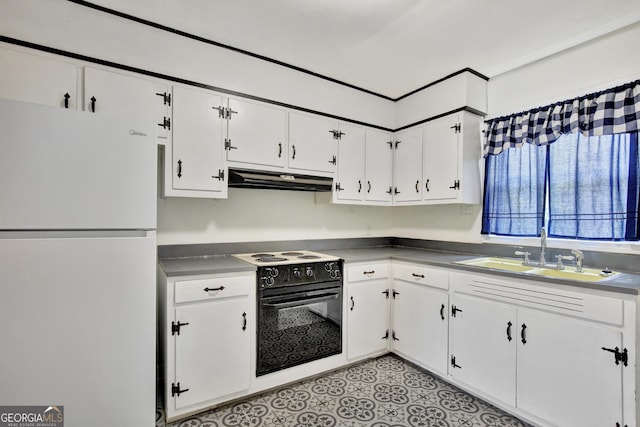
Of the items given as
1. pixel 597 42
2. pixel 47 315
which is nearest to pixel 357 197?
pixel 597 42

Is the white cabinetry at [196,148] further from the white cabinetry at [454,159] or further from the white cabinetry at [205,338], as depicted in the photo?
the white cabinetry at [454,159]

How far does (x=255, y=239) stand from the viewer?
9.16 ft

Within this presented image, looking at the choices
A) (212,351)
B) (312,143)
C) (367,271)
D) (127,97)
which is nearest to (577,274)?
(367,271)

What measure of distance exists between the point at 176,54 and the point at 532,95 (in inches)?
Result: 108

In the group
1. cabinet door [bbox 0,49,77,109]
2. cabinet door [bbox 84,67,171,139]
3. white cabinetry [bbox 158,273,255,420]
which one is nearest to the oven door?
white cabinetry [bbox 158,273,255,420]

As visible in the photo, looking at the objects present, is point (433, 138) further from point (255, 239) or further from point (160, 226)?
point (160, 226)

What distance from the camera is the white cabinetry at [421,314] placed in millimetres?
2422

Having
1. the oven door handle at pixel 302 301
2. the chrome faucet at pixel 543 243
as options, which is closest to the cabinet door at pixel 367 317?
the oven door handle at pixel 302 301

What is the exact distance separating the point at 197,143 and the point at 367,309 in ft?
6.29

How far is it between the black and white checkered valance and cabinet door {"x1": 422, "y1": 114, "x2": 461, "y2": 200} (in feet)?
1.02

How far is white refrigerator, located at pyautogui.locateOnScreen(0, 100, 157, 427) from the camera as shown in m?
1.17

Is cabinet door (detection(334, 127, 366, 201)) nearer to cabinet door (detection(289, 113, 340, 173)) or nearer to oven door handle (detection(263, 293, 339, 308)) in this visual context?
cabinet door (detection(289, 113, 340, 173))

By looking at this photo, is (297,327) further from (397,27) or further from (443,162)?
(397,27)
